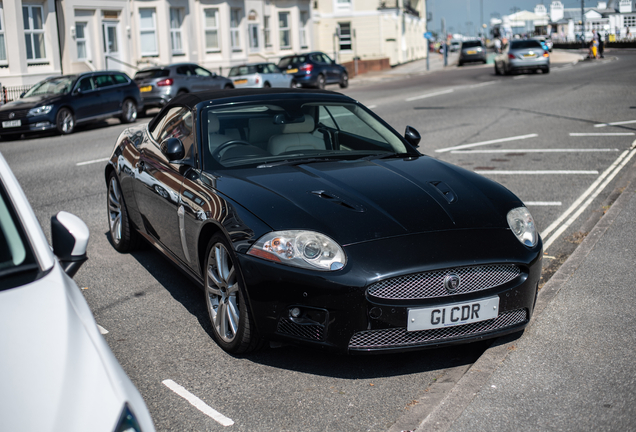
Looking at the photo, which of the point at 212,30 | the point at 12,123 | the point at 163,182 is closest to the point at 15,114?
the point at 12,123

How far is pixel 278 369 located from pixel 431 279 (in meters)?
1.01

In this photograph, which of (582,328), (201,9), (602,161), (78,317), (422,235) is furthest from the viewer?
(201,9)

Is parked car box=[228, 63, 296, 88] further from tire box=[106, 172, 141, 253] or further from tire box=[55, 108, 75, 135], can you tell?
tire box=[106, 172, 141, 253]

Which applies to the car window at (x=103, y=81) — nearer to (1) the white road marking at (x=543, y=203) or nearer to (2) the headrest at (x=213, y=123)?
(1) the white road marking at (x=543, y=203)

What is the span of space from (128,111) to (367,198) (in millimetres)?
17856

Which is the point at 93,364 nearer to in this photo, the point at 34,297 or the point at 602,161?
the point at 34,297

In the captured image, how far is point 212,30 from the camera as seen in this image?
36.3 metres

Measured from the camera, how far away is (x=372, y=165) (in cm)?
486

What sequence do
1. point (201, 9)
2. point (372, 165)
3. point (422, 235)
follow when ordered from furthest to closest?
point (201, 9) < point (372, 165) < point (422, 235)

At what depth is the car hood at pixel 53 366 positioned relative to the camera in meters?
1.97

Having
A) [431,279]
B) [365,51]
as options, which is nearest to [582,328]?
[431,279]

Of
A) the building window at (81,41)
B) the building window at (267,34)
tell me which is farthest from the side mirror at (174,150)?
the building window at (267,34)

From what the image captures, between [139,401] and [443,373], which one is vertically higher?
[139,401]

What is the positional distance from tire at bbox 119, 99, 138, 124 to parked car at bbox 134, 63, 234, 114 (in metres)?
1.29
